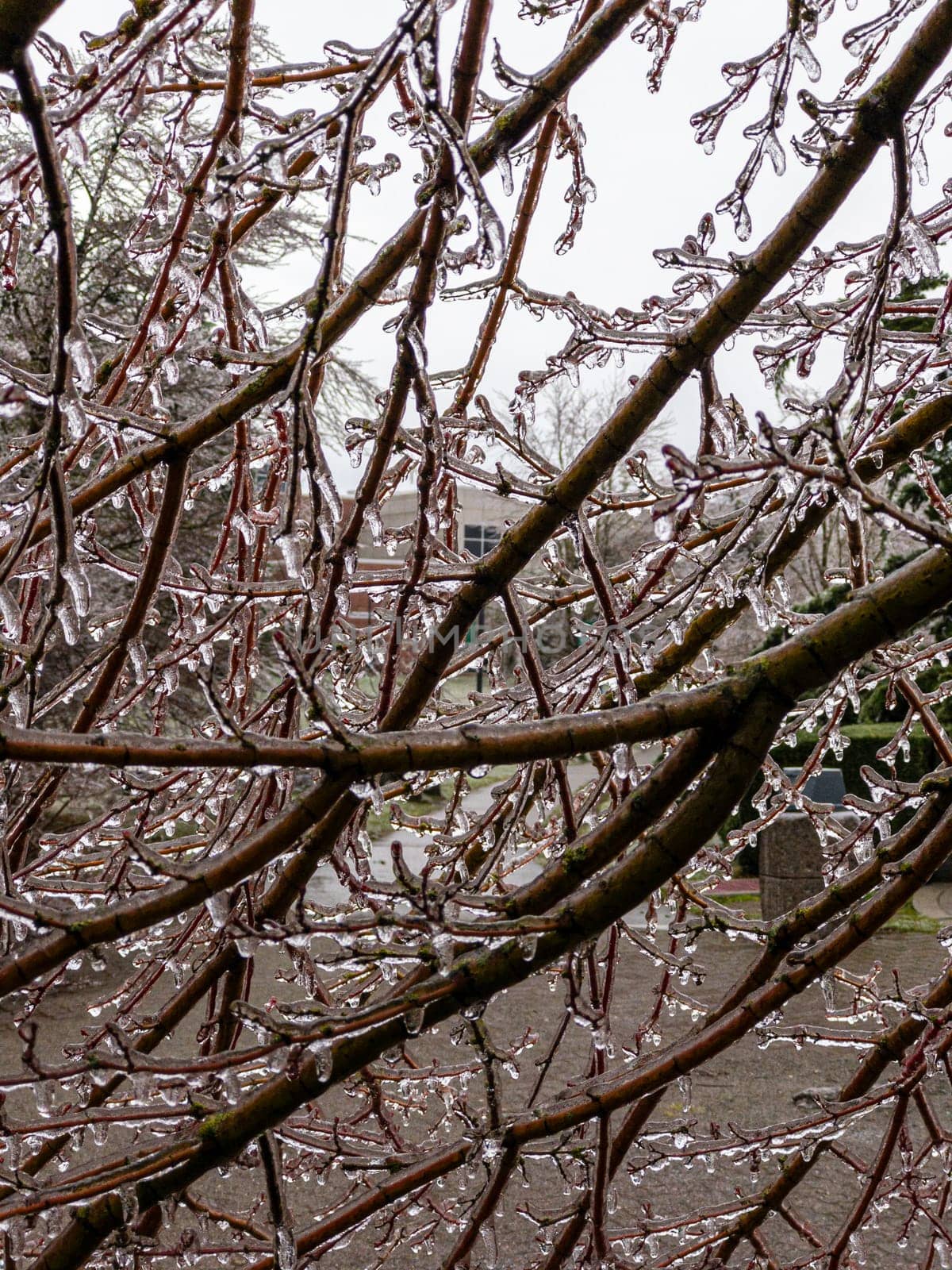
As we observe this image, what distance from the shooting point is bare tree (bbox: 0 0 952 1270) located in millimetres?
1039

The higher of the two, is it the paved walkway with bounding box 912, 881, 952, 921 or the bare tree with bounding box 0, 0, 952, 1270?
the paved walkway with bounding box 912, 881, 952, 921

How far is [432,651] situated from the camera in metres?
1.54

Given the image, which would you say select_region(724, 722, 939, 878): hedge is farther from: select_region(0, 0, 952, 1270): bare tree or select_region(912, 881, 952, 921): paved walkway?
select_region(0, 0, 952, 1270): bare tree

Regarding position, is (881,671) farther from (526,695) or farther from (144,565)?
(144,565)

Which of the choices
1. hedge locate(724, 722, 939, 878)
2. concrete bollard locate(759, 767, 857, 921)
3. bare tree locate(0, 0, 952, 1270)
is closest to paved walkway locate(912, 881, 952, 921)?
hedge locate(724, 722, 939, 878)

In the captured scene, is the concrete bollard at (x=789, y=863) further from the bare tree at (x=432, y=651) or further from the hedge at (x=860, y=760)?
the bare tree at (x=432, y=651)

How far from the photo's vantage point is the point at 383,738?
3.14 ft

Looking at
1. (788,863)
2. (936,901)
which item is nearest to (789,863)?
(788,863)

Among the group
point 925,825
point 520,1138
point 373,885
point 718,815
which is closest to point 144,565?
point 373,885

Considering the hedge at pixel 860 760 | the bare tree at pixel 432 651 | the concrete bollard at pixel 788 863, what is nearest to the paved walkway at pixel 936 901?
the hedge at pixel 860 760

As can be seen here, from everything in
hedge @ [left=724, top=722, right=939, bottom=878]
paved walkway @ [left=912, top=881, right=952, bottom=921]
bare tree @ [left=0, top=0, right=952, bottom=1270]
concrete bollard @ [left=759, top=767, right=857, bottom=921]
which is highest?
hedge @ [left=724, top=722, right=939, bottom=878]

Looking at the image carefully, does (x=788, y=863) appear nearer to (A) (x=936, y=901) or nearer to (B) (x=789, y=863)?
(B) (x=789, y=863)

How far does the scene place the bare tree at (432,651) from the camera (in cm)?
104

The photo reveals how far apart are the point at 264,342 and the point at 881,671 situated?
1402 mm
